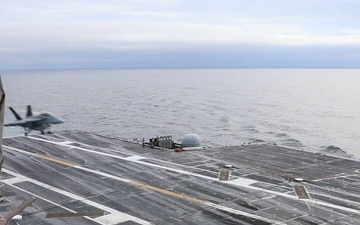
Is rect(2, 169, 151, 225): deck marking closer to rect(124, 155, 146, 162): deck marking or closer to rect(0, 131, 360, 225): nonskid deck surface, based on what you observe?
rect(0, 131, 360, 225): nonskid deck surface

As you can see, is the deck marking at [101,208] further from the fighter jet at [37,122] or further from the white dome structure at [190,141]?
the fighter jet at [37,122]

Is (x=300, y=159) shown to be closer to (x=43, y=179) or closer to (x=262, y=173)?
(x=262, y=173)

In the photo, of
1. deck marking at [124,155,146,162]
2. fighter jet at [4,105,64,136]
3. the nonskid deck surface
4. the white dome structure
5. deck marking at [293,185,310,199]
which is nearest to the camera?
the nonskid deck surface

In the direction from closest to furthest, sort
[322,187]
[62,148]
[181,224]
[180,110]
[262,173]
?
1. [181,224]
2. [322,187]
3. [262,173]
4. [62,148]
5. [180,110]

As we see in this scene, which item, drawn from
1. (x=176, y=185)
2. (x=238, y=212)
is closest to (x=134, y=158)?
(x=176, y=185)

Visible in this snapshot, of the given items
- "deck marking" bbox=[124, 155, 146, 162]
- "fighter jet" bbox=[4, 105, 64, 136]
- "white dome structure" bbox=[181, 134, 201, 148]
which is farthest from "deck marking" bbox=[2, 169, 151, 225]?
"fighter jet" bbox=[4, 105, 64, 136]

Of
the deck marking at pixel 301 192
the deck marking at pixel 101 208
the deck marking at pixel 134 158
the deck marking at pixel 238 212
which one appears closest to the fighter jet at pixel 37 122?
the deck marking at pixel 134 158

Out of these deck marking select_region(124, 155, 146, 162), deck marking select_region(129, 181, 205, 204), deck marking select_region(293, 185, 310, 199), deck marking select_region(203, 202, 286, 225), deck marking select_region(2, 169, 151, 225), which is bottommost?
deck marking select_region(2, 169, 151, 225)

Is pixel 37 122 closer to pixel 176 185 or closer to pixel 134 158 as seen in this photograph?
pixel 134 158

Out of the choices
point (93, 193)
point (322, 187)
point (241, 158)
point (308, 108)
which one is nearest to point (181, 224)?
point (93, 193)
